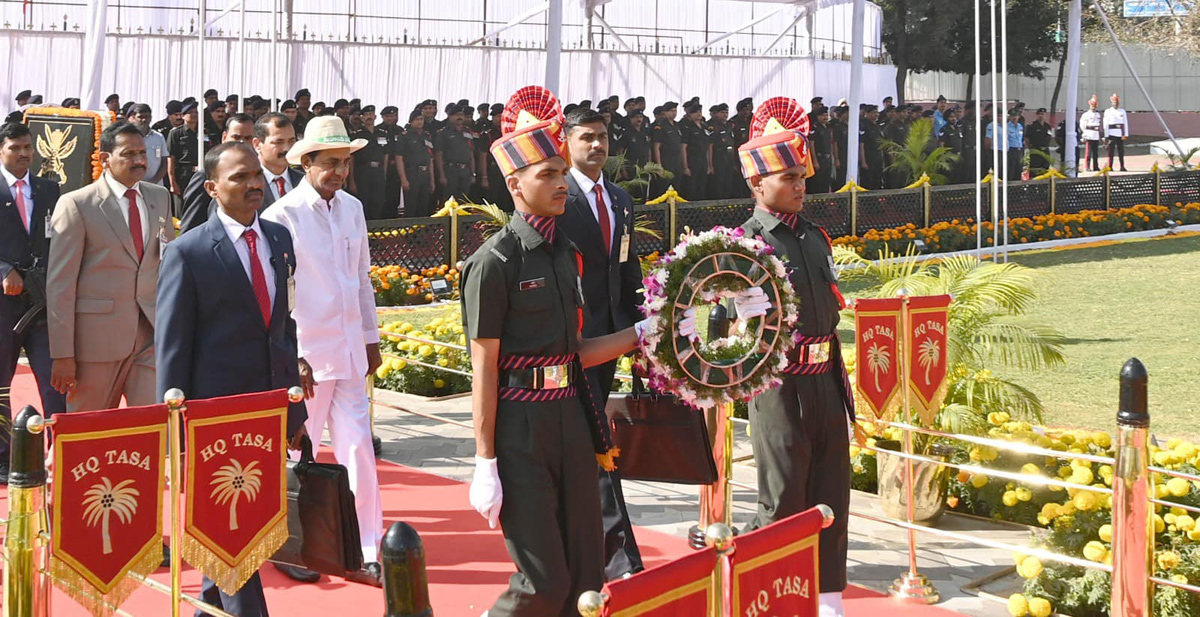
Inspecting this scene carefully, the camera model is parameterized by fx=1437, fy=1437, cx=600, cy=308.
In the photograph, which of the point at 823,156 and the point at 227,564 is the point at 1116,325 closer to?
the point at 823,156

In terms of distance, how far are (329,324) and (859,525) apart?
8.70 ft

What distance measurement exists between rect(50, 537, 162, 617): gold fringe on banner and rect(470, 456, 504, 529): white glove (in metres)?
0.89

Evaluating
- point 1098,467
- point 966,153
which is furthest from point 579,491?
point 966,153

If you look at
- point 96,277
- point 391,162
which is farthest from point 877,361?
point 391,162

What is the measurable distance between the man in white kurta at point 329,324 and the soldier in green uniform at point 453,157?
12408 millimetres

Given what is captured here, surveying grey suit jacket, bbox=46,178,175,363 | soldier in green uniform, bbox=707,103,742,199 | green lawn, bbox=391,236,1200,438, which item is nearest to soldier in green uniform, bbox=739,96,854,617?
grey suit jacket, bbox=46,178,175,363

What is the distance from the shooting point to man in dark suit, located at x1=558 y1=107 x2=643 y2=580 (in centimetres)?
560

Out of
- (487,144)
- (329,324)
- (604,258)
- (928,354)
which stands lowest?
(928,354)

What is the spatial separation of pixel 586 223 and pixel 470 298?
5.92 feet

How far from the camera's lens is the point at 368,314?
612 cm

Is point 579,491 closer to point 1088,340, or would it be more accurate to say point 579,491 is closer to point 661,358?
point 661,358

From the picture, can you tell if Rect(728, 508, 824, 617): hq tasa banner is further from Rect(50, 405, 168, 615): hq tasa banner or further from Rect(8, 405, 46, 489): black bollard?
Rect(8, 405, 46, 489): black bollard

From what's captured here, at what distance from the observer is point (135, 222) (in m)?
6.12

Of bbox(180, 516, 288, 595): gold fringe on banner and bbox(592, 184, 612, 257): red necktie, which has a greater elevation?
bbox(592, 184, 612, 257): red necktie
